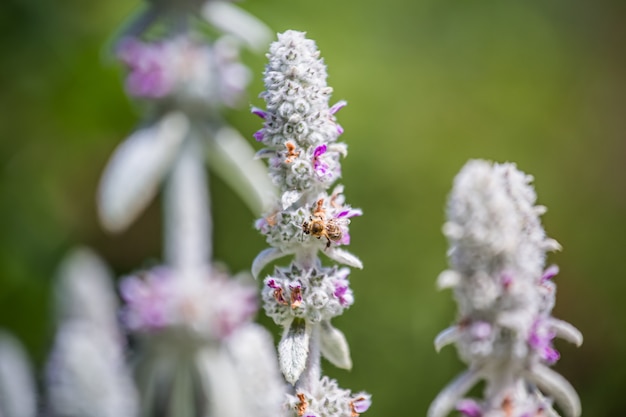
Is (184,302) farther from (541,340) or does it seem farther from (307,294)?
(541,340)

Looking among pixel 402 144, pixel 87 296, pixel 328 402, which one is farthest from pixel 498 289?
pixel 402 144

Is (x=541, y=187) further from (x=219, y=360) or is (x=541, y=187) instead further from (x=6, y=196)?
(x=219, y=360)

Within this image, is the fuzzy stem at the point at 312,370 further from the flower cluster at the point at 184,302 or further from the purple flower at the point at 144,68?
the purple flower at the point at 144,68

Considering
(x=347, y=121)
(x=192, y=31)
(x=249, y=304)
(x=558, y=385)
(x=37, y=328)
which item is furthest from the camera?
(x=37, y=328)

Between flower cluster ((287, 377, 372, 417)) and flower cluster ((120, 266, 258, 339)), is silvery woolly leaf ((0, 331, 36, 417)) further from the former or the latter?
flower cluster ((287, 377, 372, 417))

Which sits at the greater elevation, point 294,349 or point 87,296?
point 87,296

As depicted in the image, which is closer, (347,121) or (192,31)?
(192,31)

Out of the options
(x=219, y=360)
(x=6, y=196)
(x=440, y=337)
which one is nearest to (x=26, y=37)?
(x=6, y=196)

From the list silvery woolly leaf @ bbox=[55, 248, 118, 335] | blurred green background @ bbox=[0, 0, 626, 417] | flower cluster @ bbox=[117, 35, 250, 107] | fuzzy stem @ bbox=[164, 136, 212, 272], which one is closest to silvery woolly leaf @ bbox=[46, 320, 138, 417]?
fuzzy stem @ bbox=[164, 136, 212, 272]
